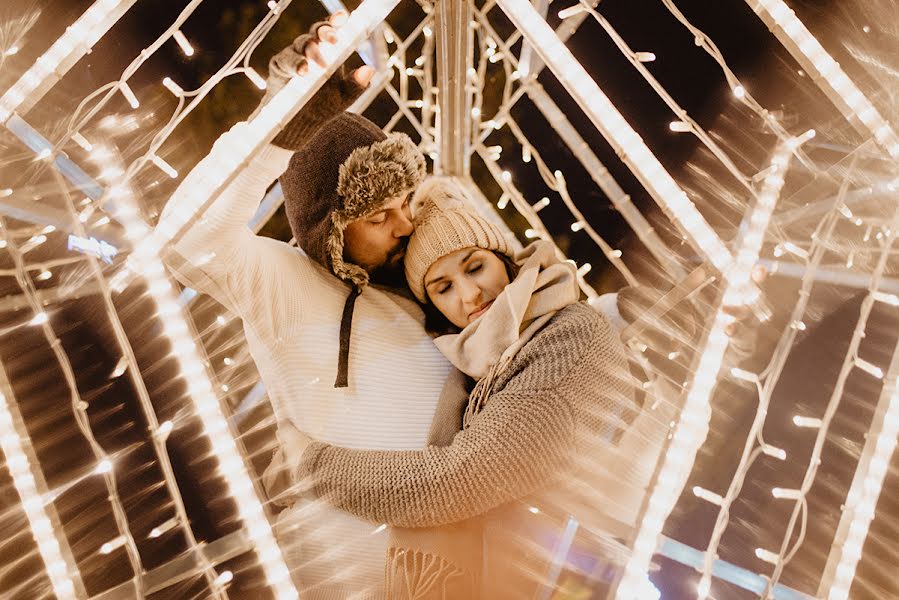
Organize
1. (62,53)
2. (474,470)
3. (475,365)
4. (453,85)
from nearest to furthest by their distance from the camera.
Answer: (62,53)
(474,470)
(475,365)
(453,85)

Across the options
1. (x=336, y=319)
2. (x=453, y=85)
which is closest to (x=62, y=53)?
(x=336, y=319)

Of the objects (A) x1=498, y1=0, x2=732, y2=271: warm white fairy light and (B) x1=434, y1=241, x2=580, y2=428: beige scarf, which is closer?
(A) x1=498, y1=0, x2=732, y2=271: warm white fairy light

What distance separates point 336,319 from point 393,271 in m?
0.15

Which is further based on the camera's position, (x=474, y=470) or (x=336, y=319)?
(x=336, y=319)

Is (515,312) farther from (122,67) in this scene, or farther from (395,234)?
(122,67)

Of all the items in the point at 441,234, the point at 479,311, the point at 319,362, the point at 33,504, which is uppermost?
the point at 441,234

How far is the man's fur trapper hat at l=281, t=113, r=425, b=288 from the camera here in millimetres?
904

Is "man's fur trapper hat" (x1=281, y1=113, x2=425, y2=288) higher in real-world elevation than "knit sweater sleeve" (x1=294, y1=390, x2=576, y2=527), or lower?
higher

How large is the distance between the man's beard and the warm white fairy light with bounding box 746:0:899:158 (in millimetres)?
594

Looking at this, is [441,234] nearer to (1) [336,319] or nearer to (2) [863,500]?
(1) [336,319]

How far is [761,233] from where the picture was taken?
75 cm

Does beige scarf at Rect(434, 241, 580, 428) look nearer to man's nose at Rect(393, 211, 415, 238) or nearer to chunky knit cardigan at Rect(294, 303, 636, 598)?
chunky knit cardigan at Rect(294, 303, 636, 598)

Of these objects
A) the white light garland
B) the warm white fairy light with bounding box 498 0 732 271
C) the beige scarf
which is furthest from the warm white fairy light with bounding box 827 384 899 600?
the beige scarf

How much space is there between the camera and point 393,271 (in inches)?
41.6
